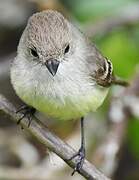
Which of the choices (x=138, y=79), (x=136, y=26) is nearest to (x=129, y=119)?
(x=138, y=79)

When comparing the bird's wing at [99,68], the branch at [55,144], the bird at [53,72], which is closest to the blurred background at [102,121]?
the bird's wing at [99,68]

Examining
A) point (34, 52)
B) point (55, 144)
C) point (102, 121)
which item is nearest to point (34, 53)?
point (34, 52)

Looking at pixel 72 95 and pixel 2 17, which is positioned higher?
pixel 72 95

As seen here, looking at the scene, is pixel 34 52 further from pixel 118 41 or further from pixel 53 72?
pixel 118 41

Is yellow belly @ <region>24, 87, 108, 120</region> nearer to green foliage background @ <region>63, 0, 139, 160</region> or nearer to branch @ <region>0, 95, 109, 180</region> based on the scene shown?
branch @ <region>0, 95, 109, 180</region>

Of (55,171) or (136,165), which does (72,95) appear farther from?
(136,165)

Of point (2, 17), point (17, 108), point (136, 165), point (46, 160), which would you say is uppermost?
point (17, 108)
